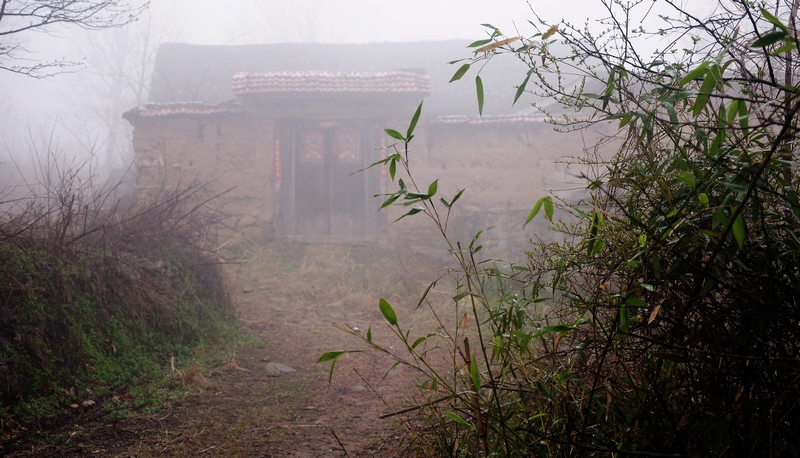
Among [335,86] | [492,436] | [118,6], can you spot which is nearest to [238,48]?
[335,86]

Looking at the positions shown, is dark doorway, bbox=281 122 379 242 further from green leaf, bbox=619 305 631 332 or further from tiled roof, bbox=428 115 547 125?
green leaf, bbox=619 305 631 332

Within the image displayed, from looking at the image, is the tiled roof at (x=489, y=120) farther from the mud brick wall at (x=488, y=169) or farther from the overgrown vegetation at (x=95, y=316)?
the overgrown vegetation at (x=95, y=316)

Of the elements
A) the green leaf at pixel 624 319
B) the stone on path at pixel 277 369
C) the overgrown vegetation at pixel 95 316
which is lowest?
the stone on path at pixel 277 369

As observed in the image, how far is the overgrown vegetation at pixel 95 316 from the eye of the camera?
329 centimetres

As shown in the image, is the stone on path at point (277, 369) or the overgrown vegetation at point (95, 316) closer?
the overgrown vegetation at point (95, 316)

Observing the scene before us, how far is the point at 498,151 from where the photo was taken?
32.1 ft

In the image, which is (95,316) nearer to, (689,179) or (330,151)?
(689,179)

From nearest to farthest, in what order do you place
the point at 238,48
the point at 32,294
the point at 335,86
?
the point at 32,294
the point at 335,86
the point at 238,48

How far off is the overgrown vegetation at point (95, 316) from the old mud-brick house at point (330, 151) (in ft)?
12.7

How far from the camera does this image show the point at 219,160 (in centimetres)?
955

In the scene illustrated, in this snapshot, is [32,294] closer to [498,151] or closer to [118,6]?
[118,6]

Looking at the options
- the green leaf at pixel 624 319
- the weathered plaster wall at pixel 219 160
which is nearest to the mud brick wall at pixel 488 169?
the weathered plaster wall at pixel 219 160

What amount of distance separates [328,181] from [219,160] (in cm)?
214

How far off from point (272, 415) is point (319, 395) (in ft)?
1.70
